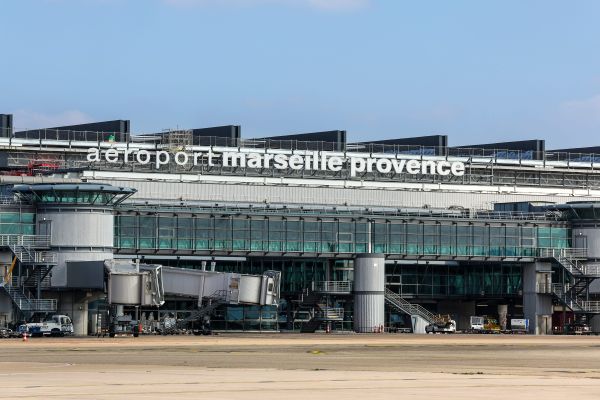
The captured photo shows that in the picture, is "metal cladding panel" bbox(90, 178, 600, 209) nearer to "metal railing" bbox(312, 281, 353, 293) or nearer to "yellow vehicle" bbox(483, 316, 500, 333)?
"metal railing" bbox(312, 281, 353, 293)

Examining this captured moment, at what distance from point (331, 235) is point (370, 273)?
21.2ft

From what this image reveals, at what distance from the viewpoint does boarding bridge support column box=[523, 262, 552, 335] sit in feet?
563

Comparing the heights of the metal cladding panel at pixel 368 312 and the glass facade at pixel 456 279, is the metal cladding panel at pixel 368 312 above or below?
below

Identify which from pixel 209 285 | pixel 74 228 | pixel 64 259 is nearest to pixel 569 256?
pixel 209 285

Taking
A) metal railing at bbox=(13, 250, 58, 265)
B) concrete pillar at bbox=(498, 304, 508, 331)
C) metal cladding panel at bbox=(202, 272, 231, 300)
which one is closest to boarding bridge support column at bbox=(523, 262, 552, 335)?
concrete pillar at bbox=(498, 304, 508, 331)

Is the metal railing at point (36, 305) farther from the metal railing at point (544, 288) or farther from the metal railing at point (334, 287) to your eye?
the metal railing at point (544, 288)

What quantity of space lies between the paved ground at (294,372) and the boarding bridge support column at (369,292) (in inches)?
2307

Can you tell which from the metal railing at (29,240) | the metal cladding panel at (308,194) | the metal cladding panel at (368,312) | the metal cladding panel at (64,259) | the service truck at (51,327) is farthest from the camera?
the metal cladding panel at (308,194)

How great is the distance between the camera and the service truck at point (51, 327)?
13706 cm

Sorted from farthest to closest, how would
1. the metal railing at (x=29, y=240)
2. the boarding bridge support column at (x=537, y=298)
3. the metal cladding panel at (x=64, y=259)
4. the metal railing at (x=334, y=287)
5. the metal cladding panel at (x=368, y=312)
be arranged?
the boarding bridge support column at (x=537, y=298), the metal railing at (x=334, y=287), the metal cladding panel at (x=368, y=312), the metal railing at (x=29, y=240), the metal cladding panel at (x=64, y=259)

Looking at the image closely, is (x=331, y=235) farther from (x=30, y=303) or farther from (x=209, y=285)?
(x=30, y=303)

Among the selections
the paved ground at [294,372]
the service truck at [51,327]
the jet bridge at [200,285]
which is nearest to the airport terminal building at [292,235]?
the service truck at [51,327]


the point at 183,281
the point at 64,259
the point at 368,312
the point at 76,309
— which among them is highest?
the point at 64,259

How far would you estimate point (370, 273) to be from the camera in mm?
165750
